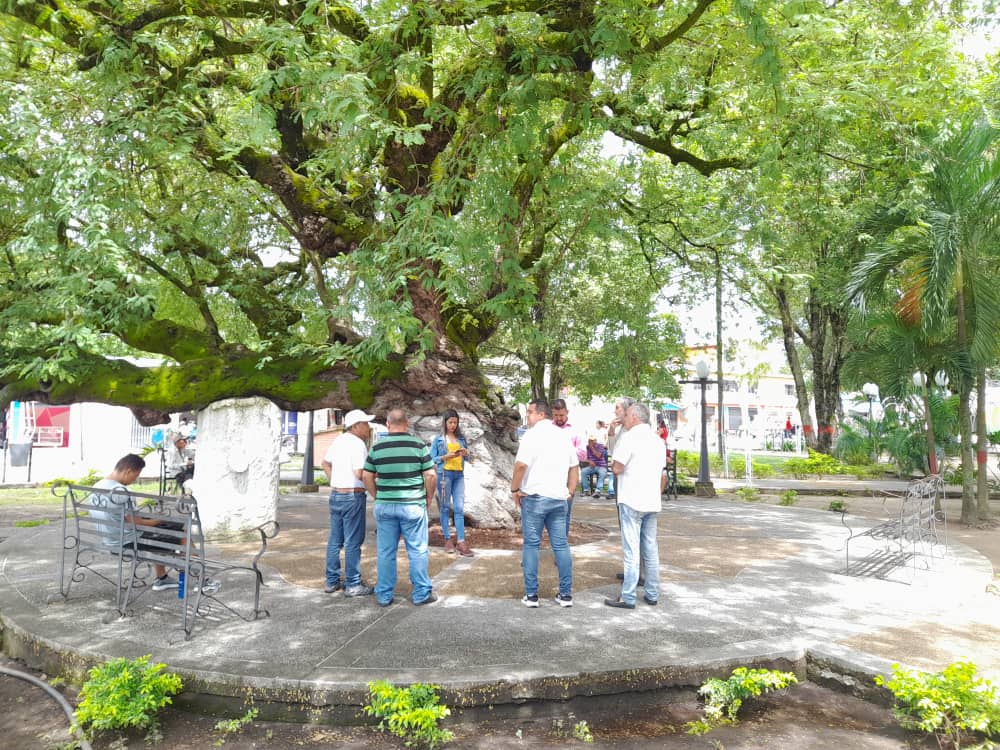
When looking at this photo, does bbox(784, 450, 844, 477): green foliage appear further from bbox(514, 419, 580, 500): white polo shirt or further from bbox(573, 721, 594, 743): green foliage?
bbox(573, 721, 594, 743): green foliage

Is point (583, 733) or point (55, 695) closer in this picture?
point (583, 733)

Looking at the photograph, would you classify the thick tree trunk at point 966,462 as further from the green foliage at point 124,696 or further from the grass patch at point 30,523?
the grass patch at point 30,523

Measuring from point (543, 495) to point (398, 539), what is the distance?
130cm

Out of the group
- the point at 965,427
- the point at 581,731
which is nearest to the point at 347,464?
the point at 581,731

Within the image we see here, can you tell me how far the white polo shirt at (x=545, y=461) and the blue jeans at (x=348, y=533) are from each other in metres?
1.60

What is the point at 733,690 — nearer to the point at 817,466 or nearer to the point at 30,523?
the point at 30,523

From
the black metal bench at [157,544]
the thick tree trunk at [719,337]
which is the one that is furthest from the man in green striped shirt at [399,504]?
the thick tree trunk at [719,337]

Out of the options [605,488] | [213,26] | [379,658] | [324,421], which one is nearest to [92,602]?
[379,658]

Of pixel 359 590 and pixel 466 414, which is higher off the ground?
pixel 466 414

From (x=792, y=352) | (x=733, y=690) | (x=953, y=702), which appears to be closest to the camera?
(x=953, y=702)

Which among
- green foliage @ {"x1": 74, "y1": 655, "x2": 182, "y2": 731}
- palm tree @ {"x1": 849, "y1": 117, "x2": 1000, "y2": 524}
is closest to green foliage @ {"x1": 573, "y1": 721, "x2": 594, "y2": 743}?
green foliage @ {"x1": 74, "y1": 655, "x2": 182, "y2": 731}

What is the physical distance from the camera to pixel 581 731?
4027 mm

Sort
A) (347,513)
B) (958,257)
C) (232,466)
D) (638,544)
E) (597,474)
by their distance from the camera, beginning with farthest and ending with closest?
(597,474)
(958,257)
(232,466)
(347,513)
(638,544)

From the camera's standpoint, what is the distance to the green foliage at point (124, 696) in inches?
153
